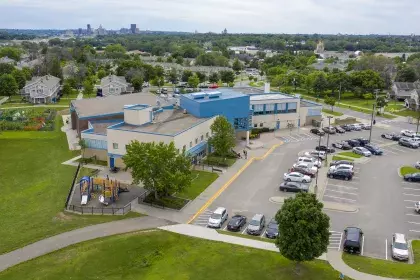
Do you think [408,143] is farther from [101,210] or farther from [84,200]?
[84,200]

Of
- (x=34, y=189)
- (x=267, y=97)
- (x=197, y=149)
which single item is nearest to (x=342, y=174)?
(x=197, y=149)

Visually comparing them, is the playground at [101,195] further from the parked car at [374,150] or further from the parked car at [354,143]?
the parked car at [354,143]

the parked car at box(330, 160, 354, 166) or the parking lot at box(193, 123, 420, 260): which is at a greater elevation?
the parked car at box(330, 160, 354, 166)

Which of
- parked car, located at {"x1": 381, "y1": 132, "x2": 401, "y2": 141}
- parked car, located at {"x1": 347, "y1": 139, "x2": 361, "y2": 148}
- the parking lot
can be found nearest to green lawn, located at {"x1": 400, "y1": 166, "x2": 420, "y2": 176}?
the parking lot

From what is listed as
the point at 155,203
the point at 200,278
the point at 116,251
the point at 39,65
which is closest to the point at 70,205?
the point at 155,203

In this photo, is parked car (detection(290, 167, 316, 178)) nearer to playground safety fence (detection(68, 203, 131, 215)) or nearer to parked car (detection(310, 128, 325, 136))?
playground safety fence (detection(68, 203, 131, 215))

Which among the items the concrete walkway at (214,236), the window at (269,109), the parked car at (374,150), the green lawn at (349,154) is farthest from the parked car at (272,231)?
the window at (269,109)
